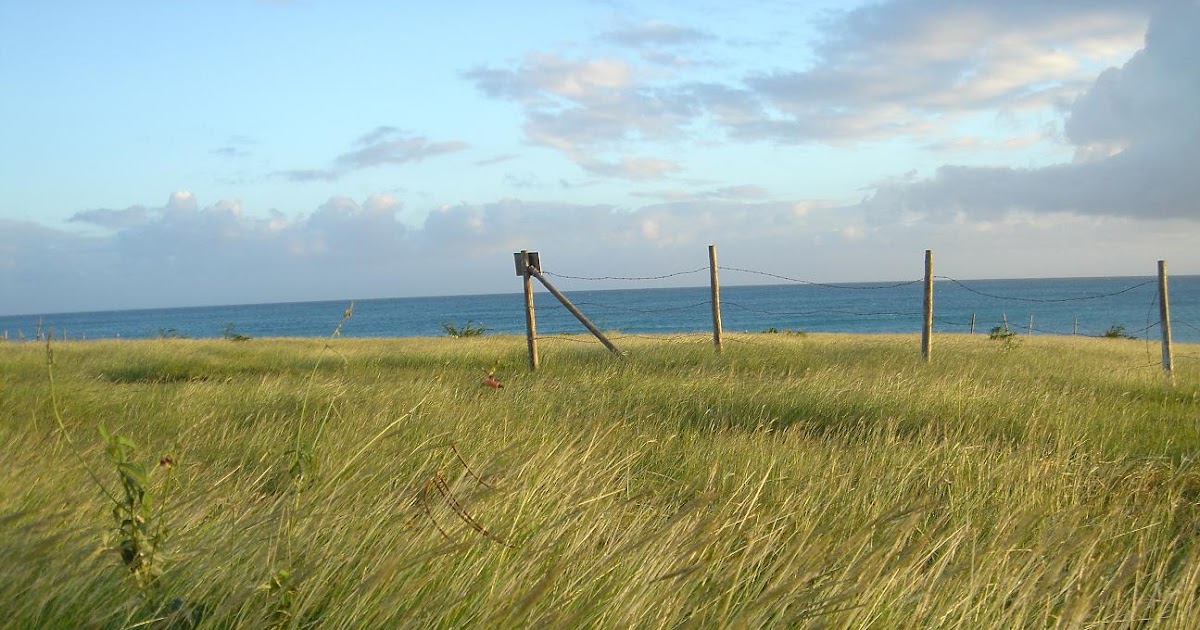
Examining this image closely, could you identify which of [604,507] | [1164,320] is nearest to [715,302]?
[1164,320]

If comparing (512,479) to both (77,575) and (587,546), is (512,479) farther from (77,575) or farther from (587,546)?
(77,575)

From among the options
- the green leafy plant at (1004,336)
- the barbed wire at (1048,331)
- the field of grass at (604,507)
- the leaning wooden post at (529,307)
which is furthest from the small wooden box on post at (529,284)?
the barbed wire at (1048,331)

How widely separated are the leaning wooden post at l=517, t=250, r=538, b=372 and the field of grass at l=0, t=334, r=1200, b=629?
8.44 feet

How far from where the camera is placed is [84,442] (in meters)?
5.24

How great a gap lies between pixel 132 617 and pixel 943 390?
7.14 m

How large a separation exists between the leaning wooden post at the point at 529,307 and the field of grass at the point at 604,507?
257 centimetres

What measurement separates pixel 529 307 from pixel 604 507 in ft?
28.5

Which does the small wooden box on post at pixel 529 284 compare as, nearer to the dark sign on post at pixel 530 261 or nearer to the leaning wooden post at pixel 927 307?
the dark sign on post at pixel 530 261

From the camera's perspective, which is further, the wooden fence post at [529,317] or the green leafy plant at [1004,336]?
the green leafy plant at [1004,336]

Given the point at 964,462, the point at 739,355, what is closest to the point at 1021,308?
the point at 739,355

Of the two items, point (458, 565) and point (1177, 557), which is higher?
point (458, 565)

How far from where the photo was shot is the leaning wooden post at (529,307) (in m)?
12.0

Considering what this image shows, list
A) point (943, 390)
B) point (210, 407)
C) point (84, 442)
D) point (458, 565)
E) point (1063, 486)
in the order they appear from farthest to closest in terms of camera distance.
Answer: point (943, 390) < point (210, 407) < point (84, 442) < point (1063, 486) < point (458, 565)

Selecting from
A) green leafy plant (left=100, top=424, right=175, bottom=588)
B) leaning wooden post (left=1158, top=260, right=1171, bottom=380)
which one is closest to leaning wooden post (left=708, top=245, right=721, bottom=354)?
leaning wooden post (left=1158, top=260, right=1171, bottom=380)
